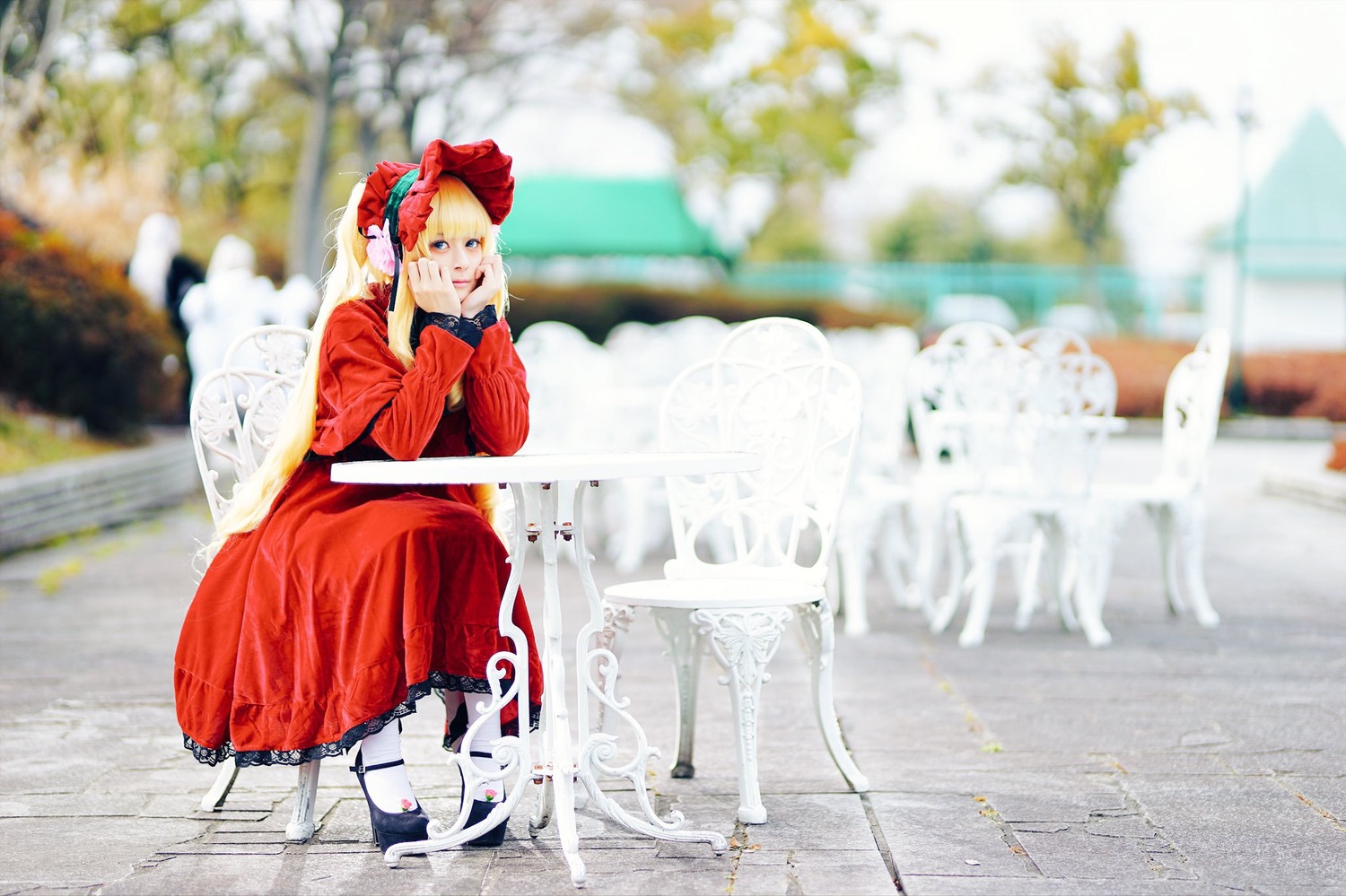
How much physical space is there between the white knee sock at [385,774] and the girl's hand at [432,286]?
0.88 metres


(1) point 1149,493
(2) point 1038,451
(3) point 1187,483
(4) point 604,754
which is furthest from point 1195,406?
(4) point 604,754

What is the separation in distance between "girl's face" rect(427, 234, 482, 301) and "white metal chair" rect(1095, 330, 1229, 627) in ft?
10.9

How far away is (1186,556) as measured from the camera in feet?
20.0

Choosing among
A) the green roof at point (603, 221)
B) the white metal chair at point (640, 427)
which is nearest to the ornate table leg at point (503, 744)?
the white metal chair at point (640, 427)

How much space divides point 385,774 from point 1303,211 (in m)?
28.5

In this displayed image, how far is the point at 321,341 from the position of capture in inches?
125

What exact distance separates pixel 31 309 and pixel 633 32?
44.0 feet

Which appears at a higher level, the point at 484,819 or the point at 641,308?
the point at 641,308

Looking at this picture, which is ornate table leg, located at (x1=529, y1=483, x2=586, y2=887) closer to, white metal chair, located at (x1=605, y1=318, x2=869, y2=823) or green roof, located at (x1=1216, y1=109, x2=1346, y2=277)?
white metal chair, located at (x1=605, y1=318, x2=869, y2=823)

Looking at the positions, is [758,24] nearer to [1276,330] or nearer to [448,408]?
[1276,330]

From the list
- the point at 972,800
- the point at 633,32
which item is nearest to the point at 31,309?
the point at 972,800

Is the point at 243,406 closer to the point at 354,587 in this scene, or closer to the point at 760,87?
the point at 354,587

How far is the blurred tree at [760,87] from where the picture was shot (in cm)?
2152

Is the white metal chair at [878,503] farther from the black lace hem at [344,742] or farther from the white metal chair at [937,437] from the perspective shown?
the black lace hem at [344,742]
